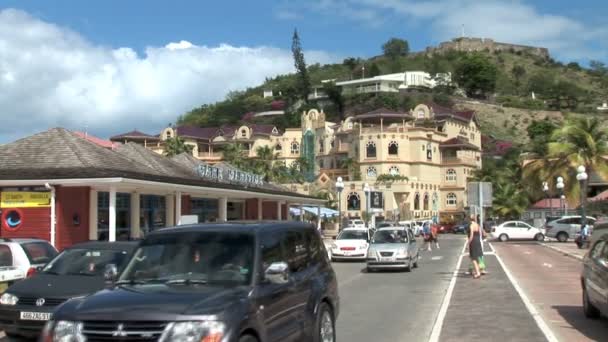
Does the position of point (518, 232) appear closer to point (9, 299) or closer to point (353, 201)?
point (353, 201)

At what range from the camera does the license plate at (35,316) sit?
10.4 m

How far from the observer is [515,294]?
54.9 feet

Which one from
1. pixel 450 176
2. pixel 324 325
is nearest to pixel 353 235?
pixel 324 325

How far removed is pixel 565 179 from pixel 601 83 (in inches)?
5779

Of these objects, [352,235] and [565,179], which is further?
[565,179]

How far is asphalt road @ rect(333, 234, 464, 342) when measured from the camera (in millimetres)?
11586

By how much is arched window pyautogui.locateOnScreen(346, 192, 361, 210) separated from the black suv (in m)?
79.7

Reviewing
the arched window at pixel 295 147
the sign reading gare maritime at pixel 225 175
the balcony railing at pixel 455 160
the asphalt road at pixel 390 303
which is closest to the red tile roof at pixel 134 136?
the arched window at pixel 295 147

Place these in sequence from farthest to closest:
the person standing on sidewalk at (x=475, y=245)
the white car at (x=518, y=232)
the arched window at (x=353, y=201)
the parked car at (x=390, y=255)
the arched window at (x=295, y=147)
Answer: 1. the arched window at (x=295, y=147)
2. the arched window at (x=353, y=201)
3. the white car at (x=518, y=232)
4. the parked car at (x=390, y=255)
5. the person standing on sidewalk at (x=475, y=245)

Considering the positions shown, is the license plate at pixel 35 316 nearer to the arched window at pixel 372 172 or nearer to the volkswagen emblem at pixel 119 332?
the volkswagen emblem at pixel 119 332

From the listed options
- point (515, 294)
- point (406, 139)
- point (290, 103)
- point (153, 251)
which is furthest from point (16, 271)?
point (290, 103)

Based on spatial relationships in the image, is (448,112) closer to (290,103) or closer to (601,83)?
(290,103)

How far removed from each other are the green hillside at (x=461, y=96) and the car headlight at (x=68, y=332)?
13157cm

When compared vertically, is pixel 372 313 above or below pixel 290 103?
below
